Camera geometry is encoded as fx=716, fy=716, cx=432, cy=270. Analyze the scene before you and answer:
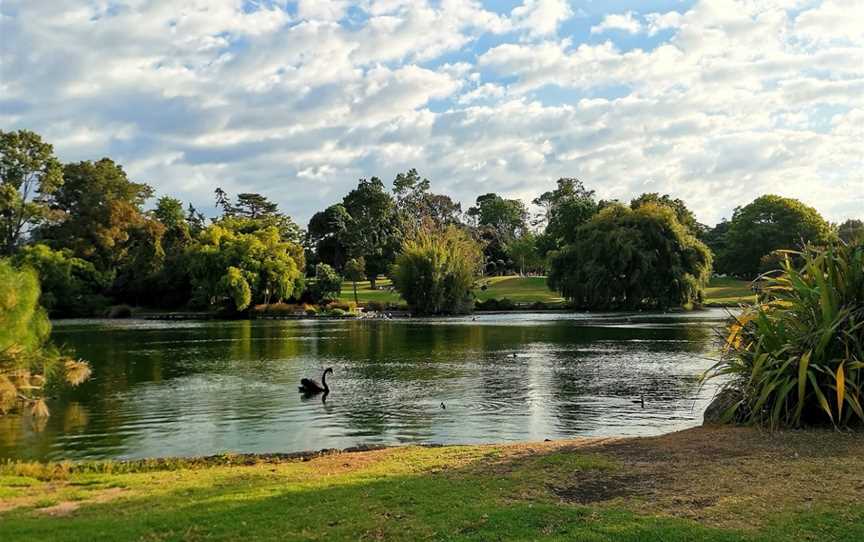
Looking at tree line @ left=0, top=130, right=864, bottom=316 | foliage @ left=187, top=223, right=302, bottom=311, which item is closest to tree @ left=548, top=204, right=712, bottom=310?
tree line @ left=0, top=130, right=864, bottom=316

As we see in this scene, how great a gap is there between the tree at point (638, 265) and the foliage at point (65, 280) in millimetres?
56358

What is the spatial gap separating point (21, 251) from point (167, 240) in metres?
21.4

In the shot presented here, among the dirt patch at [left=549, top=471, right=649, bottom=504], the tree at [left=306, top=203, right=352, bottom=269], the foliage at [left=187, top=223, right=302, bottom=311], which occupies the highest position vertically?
the tree at [left=306, top=203, right=352, bottom=269]

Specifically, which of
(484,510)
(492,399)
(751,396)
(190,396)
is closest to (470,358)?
(492,399)

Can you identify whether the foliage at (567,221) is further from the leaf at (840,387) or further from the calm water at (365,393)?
the leaf at (840,387)

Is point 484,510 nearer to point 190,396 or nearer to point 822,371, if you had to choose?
point 822,371

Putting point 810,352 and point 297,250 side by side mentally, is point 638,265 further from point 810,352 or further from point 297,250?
point 810,352

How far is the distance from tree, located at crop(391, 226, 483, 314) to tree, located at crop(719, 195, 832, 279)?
160 ft

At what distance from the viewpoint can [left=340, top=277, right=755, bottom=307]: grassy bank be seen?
3561 inches

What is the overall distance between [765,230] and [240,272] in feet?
244

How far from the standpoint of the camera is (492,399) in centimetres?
2391

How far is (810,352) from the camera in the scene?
42.2 feet

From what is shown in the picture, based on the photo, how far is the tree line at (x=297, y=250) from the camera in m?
75.9

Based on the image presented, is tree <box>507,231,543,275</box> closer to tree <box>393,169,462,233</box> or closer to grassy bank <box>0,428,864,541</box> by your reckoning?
tree <box>393,169,462,233</box>
